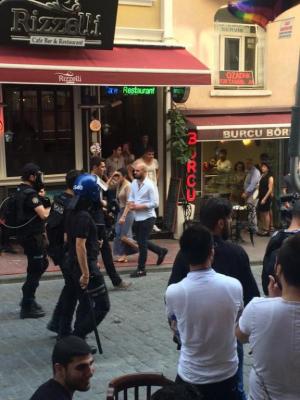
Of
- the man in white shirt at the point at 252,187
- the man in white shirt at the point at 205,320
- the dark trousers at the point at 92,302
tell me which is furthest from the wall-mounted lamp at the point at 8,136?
the man in white shirt at the point at 205,320

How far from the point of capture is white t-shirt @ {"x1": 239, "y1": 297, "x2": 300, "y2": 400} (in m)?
2.69

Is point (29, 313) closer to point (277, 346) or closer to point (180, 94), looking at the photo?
point (277, 346)

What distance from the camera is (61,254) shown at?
644cm

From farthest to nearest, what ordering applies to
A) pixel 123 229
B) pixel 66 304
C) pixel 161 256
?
pixel 161 256, pixel 123 229, pixel 66 304

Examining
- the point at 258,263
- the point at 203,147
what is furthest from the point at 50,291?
the point at 203,147

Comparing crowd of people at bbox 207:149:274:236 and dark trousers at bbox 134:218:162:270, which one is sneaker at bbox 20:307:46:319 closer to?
dark trousers at bbox 134:218:162:270

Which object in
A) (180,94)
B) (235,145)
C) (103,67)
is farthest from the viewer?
(235,145)

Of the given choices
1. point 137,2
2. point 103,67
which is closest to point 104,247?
point 103,67

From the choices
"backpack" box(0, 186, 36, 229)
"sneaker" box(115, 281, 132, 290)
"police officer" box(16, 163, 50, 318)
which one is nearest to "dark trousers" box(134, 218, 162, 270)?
"sneaker" box(115, 281, 132, 290)

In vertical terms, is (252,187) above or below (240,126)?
below

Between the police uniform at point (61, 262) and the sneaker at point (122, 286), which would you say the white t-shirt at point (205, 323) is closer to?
the police uniform at point (61, 262)

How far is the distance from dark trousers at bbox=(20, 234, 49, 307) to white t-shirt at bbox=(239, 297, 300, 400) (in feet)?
15.9

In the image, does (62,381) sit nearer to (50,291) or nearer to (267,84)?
(50,291)

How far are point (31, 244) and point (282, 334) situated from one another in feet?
16.3
